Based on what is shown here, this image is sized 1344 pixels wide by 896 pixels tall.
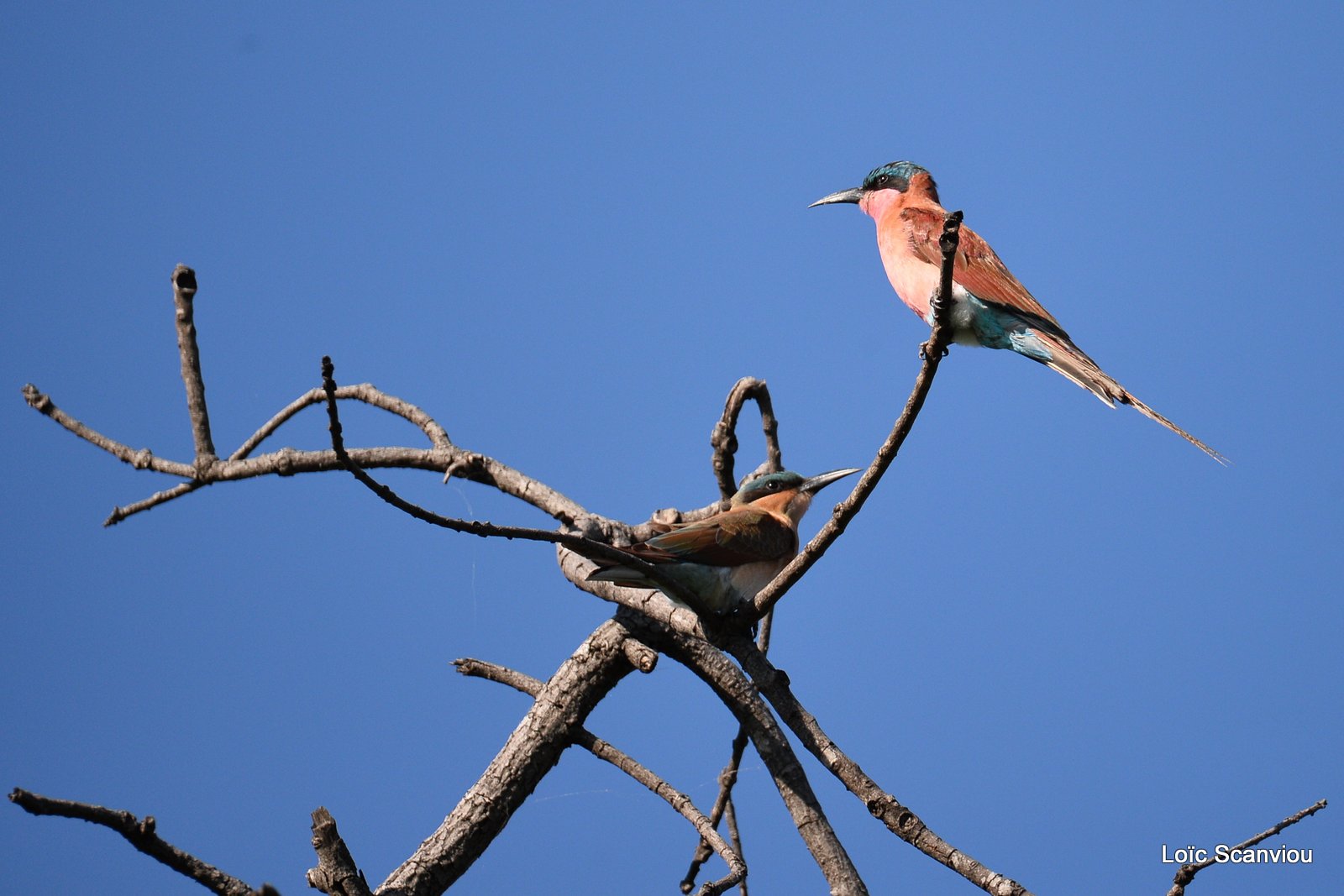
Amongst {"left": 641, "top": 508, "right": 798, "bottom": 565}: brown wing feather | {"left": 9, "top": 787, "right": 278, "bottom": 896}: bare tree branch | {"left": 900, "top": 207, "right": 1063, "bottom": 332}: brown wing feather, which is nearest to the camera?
{"left": 9, "top": 787, "right": 278, "bottom": 896}: bare tree branch

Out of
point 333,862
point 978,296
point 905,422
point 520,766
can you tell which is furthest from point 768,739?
point 978,296

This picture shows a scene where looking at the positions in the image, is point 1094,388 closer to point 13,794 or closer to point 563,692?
point 563,692

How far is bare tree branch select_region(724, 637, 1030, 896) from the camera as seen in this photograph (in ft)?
7.48

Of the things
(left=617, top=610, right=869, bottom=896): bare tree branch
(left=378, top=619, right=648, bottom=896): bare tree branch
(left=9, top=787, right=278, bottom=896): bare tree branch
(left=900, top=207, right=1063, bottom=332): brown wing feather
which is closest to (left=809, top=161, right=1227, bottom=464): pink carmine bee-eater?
Result: (left=900, top=207, right=1063, bottom=332): brown wing feather

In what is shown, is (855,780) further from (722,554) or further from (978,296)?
(978,296)

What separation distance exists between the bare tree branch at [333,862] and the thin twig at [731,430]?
232cm

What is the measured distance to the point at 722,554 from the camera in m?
3.25

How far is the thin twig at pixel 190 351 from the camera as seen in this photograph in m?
3.78

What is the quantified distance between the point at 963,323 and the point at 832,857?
6.60 ft

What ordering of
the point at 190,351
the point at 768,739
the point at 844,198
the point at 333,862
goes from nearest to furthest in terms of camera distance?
the point at 333,862 → the point at 768,739 → the point at 190,351 → the point at 844,198

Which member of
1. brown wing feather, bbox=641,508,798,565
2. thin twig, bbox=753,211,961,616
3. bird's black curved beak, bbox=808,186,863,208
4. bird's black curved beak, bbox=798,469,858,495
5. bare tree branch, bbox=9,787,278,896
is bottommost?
bare tree branch, bbox=9,787,278,896

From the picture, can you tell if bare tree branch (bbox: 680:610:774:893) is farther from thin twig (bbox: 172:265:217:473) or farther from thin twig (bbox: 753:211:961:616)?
thin twig (bbox: 172:265:217:473)

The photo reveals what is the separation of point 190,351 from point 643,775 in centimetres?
228

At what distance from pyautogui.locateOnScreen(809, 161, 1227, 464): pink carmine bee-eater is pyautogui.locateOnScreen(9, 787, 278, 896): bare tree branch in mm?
2523
